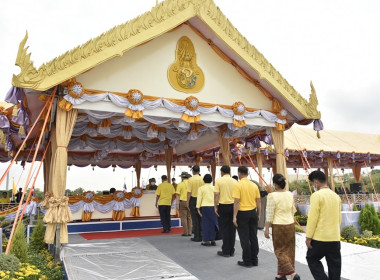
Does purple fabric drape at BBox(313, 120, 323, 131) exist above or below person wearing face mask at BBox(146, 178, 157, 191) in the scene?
above

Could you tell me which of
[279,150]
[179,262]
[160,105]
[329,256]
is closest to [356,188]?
[279,150]

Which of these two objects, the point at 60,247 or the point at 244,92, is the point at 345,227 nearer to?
the point at 244,92

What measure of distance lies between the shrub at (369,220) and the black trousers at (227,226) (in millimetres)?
7523

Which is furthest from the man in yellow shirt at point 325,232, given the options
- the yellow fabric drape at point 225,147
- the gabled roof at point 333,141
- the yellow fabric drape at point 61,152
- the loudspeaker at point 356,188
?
the loudspeaker at point 356,188

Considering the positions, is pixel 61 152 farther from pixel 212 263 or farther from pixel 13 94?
pixel 212 263

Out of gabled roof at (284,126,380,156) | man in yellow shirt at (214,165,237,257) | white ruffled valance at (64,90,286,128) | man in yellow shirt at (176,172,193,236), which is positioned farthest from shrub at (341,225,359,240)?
gabled roof at (284,126,380,156)

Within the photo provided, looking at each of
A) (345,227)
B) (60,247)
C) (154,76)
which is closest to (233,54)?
(154,76)

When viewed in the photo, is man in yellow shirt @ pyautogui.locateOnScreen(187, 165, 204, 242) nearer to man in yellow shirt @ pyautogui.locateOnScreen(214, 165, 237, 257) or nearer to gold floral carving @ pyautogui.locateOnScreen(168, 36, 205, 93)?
man in yellow shirt @ pyautogui.locateOnScreen(214, 165, 237, 257)

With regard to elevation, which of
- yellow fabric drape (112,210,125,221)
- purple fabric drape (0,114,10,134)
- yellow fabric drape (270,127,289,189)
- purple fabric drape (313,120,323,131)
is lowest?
yellow fabric drape (112,210,125,221)

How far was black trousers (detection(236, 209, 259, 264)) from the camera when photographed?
4938 millimetres

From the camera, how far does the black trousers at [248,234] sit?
4.94 metres

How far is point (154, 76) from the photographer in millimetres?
6977

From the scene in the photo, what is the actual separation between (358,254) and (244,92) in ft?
14.3

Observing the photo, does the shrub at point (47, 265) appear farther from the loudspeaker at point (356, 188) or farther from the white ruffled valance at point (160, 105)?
the loudspeaker at point (356, 188)
